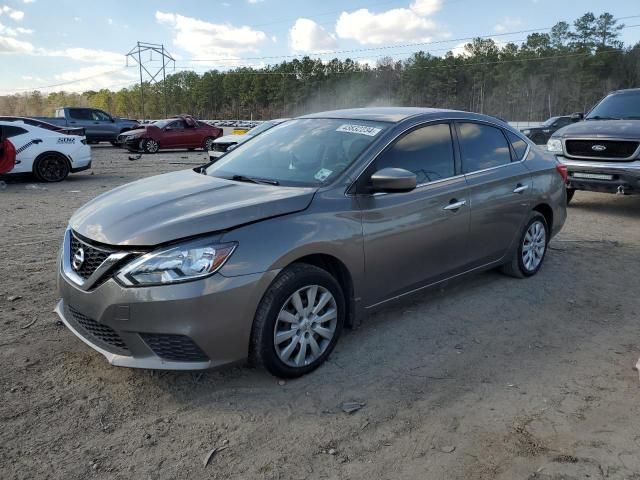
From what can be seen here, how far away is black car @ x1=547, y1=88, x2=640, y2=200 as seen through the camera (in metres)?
7.97

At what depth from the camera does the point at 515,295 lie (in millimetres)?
5031

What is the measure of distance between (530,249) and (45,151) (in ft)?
35.6

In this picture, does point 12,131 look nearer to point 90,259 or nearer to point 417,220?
point 90,259

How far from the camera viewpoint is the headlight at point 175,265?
2.91 metres

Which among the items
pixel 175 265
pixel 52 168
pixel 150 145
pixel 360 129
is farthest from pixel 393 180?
pixel 150 145

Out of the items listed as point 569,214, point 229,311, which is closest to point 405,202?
point 229,311

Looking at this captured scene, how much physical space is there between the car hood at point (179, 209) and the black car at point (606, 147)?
6.41 meters

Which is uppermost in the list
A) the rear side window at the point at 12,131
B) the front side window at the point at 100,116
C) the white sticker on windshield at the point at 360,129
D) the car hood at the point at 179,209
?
the front side window at the point at 100,116

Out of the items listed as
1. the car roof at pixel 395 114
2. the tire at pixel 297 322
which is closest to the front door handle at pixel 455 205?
the car roof at pixel 395 114

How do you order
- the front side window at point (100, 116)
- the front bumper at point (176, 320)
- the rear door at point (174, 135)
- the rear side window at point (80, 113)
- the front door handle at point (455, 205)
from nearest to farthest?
the front bumper at point (176, 320) < the front door handle at point (455, 205) < the rear door at point (174, 135) < the rear side window at point (80, 113) < the front side window at point (100, 116)

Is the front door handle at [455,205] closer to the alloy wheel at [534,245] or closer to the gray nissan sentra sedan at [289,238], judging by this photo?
the gray nissan sentra sedan at [289,238]

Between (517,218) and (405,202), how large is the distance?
1710mm

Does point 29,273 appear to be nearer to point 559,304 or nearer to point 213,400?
point 213,400

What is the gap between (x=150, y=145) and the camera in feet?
71.1
